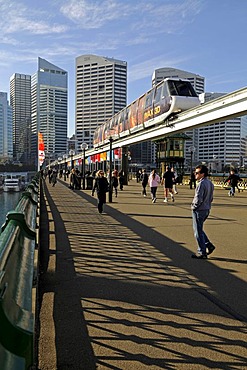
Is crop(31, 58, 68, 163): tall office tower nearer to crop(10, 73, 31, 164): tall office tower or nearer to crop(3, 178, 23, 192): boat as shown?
crop(10, 73, 31, 164): tall office tower

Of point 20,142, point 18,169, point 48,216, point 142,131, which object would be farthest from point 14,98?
point 48,216

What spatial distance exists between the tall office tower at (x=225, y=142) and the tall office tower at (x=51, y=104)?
44.8 meters

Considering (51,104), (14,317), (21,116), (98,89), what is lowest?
(14,317)

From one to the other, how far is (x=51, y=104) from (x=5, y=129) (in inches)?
1265

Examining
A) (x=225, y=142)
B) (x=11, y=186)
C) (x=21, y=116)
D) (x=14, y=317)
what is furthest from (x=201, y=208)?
(x=21, y=116)

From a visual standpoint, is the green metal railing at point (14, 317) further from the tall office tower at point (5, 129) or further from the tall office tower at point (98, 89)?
the tall office tower at point (5, 129)

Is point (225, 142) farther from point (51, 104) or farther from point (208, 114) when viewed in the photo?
point (208, 114)

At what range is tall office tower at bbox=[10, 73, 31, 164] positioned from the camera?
15500 cm

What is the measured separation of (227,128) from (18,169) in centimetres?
7103

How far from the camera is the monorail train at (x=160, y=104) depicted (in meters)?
20.3

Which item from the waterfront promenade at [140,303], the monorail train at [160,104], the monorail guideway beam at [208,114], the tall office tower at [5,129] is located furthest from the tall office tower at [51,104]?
the waterfront promenade at [140,303]

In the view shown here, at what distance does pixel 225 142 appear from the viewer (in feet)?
328

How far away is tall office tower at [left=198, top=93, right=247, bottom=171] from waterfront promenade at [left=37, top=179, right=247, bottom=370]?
90.8m

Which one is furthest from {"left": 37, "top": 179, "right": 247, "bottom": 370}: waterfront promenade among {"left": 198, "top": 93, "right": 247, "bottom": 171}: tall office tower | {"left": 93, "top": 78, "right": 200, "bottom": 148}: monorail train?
{"left": 198, "top": 93, "right": 247, "bottom": 171}: tall office tower
